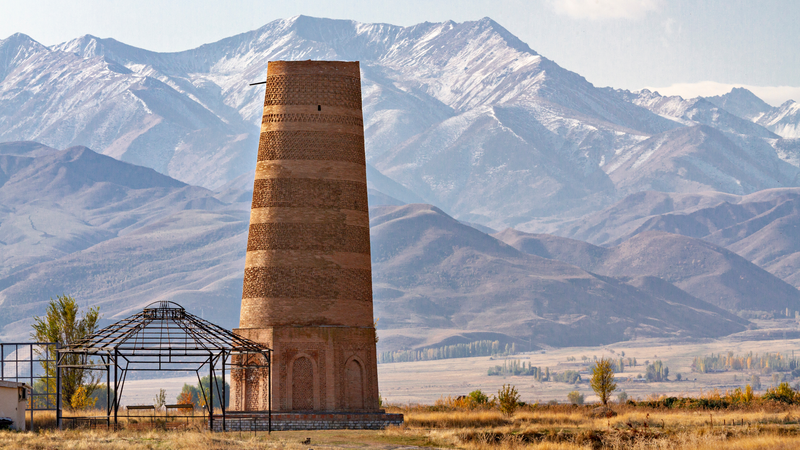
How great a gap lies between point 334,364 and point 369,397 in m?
2.06

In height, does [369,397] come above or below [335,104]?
below

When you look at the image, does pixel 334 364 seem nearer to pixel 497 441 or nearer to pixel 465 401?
pixel 497 441

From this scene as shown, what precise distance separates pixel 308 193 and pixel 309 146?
1.91 meters

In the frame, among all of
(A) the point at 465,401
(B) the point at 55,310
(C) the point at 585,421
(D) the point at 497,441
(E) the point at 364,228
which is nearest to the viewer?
(D) the point at 497,441

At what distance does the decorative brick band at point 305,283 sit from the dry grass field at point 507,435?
18.2 ft

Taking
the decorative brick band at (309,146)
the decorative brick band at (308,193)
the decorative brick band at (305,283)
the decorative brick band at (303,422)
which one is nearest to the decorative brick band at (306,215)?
the decorative brick band at (308,193)

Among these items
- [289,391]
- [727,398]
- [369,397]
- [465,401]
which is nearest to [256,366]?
[289,391]

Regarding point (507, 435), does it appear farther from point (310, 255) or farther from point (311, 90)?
point (311, 90)

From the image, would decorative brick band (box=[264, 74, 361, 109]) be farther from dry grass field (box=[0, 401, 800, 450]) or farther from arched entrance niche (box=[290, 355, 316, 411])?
dry grass field (box=[0, 401, 800, 450])

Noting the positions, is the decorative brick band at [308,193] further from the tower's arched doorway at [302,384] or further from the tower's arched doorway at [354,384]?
the tower's arched doorway at [354,384]

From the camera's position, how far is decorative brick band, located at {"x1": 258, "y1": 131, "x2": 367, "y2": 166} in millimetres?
45625

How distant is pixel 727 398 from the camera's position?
53781 mm

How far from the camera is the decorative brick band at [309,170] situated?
45438 mm

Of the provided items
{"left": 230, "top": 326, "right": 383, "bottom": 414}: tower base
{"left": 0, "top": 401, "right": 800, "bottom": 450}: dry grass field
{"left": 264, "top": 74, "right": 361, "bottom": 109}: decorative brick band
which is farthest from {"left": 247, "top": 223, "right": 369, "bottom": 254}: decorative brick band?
{"left": 0, "top": 401, "right": 800, "bottom": 450}: dry grass field
